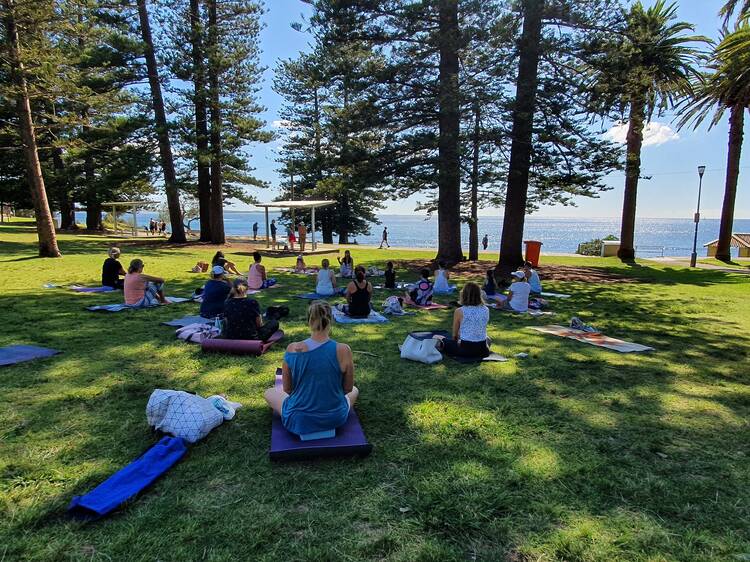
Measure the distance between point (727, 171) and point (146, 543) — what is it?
87.6 feet

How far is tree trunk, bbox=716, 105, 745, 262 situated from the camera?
2072 centimetres

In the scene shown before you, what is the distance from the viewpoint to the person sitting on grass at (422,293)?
9930 mm

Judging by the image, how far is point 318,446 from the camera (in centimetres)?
350

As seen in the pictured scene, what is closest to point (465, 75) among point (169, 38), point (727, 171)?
point (169, 38)

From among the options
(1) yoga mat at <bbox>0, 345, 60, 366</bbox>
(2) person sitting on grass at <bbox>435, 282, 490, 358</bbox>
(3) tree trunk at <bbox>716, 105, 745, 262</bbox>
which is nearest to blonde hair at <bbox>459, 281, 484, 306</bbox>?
(2) person sitting on grass at <bbox>435, 282, 490, 358</bbox>

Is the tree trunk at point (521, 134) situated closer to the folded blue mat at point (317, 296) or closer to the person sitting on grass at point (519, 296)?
the person sitting on grass at point (519, 296)

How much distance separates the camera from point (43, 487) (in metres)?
3.09

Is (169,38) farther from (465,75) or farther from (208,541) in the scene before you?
(208,541)

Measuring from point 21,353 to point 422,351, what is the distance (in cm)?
502

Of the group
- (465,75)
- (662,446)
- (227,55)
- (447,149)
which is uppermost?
(227,55)

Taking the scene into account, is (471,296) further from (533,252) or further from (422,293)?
(533,252)

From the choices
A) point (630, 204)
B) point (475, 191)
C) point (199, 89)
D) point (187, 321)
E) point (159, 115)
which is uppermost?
point (199, 89)

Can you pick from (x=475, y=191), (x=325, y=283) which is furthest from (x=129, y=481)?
(x=475, y=191)

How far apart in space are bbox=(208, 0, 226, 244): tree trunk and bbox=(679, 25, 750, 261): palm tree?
21.0 m
